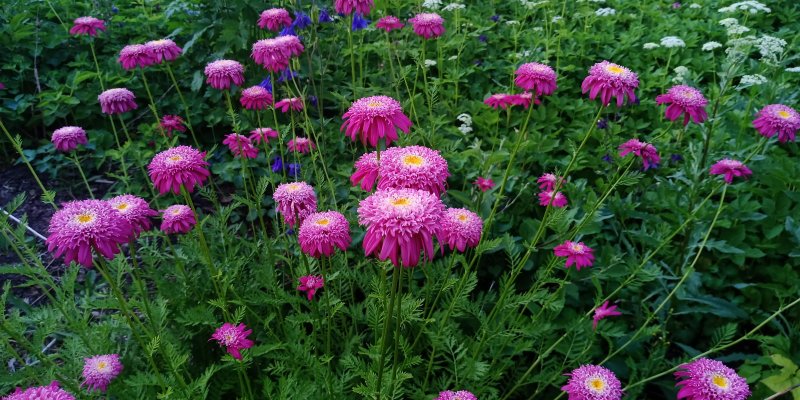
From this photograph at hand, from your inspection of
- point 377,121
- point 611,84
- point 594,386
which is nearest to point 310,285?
point 377,121

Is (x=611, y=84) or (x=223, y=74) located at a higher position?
(x=611, y=84)

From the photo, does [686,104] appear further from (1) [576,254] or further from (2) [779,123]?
(1) [576,254]

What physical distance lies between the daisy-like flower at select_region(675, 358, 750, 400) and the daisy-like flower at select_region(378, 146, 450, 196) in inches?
39.4

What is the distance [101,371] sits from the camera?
5.33 feet

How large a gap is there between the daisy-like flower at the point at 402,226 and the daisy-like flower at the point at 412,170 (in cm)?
12

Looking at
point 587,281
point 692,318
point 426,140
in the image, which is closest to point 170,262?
point 426,140

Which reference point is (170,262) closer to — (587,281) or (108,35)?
(587,281)

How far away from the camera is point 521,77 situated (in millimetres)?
1717

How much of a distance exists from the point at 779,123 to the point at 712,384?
1070 millimetres

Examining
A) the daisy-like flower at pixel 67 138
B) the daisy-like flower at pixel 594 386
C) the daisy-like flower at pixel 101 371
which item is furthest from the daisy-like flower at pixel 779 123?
the daisy-like flower at pixel 67 138

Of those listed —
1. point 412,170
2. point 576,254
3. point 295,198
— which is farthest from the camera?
point 576,254

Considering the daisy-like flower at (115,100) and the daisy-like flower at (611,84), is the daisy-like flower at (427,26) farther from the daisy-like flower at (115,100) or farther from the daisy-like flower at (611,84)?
the daisy-like flower at (115,100)

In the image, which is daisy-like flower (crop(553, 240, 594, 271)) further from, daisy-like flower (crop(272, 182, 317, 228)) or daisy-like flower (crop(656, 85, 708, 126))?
daisy-like flower (crop(272, 182, 317, 228))

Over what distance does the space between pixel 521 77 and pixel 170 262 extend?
1.85 m
